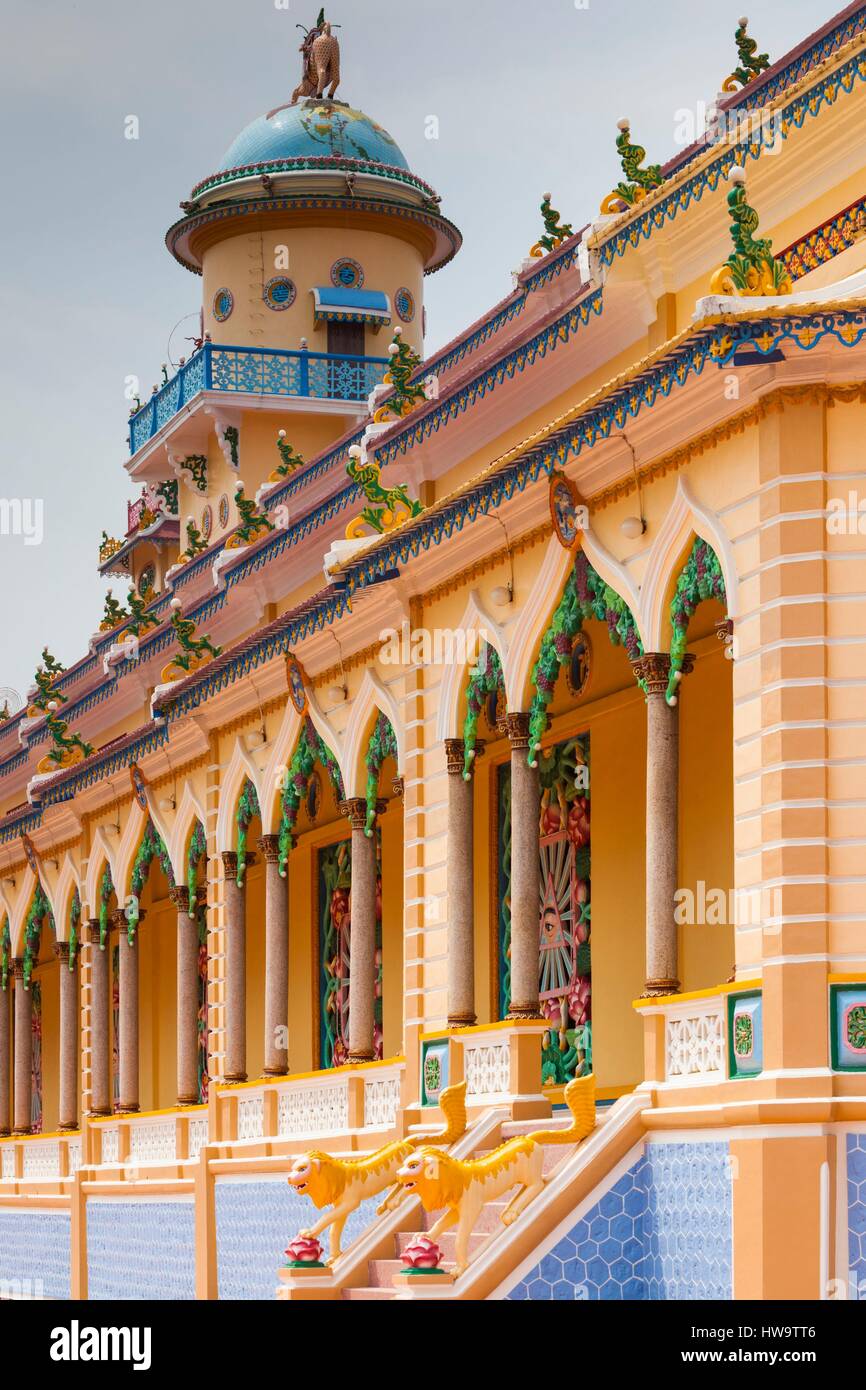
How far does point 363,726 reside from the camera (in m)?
17.3

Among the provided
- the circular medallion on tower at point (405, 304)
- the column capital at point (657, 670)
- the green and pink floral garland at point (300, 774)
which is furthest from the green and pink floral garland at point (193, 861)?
the circular medallion on tower at point (405, 304)

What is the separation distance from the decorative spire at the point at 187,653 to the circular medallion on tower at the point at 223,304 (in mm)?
8327

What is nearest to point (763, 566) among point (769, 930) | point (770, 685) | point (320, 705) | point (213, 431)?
point (770, 685)

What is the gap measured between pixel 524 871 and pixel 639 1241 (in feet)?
9.78

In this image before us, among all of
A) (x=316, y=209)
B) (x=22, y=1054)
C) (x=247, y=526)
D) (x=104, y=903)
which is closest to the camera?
(x=247, y=526)

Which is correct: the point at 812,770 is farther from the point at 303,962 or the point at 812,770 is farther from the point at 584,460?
the point at 303,962

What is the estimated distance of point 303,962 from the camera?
2253 centimetres

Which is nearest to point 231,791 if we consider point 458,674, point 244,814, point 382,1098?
point 244,814

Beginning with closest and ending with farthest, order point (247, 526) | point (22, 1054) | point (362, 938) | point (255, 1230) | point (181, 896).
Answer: point (362, 938), point (255, 1230), point (181, 896), point (247, 526), point (22, 1054)

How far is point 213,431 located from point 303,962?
930cm

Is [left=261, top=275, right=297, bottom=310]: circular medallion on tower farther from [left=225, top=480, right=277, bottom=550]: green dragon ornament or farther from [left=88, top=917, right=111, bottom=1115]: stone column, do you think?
[left=88, top=917, right=111, bottom=1115]: stone column

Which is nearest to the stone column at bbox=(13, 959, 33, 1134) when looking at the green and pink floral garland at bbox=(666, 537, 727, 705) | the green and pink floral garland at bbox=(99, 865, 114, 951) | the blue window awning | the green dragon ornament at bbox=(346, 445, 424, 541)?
the green and pink floral garland at bbox=(99, 865, 114, 951)

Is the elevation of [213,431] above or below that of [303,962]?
above

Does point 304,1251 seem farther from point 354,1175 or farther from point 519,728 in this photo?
point 519,728
